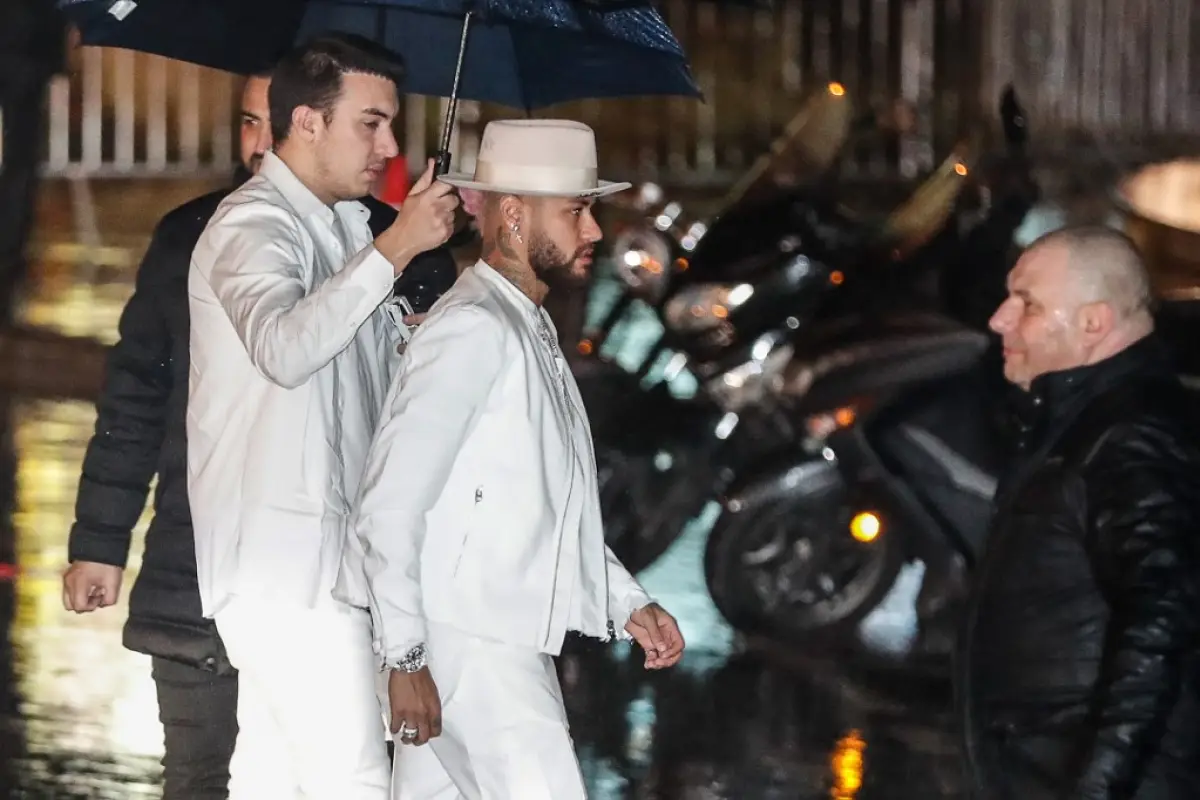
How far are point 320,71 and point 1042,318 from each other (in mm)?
1543

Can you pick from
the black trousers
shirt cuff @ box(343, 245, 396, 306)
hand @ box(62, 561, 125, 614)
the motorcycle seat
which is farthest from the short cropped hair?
the motorcycle seat

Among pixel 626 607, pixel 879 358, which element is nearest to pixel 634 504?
pixel 879 358

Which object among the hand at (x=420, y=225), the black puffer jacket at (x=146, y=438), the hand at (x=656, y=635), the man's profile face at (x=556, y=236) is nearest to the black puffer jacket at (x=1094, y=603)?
the hand at (x=656, y=635)

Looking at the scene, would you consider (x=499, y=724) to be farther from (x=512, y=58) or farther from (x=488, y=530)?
(x=512, y=58)

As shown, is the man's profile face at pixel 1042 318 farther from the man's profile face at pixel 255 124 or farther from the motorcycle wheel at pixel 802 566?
the motorcycle wheel at pixel 802 566

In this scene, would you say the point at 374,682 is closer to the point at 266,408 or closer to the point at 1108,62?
the point at 266,408

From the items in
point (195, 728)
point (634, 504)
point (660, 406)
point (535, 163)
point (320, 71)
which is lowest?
point (634, 504)

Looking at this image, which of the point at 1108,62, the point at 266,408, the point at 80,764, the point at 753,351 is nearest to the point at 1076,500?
the point at 266,408

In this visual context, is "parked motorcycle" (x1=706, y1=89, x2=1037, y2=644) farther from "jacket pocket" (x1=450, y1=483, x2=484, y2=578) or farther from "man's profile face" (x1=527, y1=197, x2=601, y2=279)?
"jacket pocket" (x1=450, y1=483, x2=484, y2=578)

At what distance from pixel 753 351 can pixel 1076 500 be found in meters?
4.18

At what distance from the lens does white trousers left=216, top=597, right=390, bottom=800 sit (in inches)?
166

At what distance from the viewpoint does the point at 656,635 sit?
4.28 m

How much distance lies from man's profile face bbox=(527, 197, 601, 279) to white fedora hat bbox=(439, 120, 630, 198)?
0.02m

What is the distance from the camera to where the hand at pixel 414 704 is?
12.7 feet
